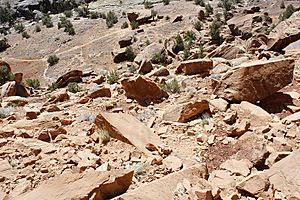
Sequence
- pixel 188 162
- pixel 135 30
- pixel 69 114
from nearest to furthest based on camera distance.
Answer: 1. pixel 188 162
2. pixel 69 114
3. pixel 135 30

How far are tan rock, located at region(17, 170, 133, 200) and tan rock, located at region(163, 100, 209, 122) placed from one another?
10.0ft

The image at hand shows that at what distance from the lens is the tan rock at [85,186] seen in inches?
174

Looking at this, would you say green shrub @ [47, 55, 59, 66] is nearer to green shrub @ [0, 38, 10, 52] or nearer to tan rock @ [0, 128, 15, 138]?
green shrub @ [0, 38, 10, 52]

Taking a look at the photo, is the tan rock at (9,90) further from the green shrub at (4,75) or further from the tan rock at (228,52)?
the tan rock at (228,52)

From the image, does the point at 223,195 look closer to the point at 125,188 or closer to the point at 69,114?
the point at 125,188

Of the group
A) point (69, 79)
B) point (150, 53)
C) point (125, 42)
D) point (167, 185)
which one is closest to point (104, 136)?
point (167, 185)

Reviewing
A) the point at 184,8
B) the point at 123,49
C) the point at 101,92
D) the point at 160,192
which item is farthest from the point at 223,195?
the point at 184,8

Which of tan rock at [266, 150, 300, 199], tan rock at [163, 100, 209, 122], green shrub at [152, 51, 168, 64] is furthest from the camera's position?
green shrub at [152, 51, 168, 64]

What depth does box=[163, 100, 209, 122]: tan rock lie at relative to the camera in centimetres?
775

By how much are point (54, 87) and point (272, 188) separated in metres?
13.6

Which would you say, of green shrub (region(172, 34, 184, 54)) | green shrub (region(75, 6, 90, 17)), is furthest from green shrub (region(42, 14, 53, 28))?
green shrub (region(172, 34, 184, 54))

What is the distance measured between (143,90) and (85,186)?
553cm

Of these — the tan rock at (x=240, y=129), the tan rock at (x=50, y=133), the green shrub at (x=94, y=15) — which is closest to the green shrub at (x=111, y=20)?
the green shrub at (x=94, y=15)

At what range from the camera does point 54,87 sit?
1677 cm
